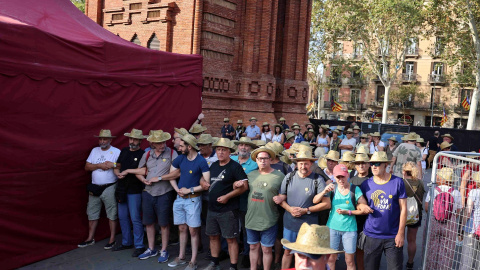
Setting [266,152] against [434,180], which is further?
[266,152]

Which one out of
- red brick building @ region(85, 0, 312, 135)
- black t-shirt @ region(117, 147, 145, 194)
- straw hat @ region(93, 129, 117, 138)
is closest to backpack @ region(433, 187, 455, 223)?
black t-shirt @ region(117, 147, 145, 194)

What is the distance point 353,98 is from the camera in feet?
200

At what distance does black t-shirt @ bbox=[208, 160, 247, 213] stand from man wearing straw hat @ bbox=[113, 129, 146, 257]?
1.54 meters

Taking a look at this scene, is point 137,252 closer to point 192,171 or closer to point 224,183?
point 192,171

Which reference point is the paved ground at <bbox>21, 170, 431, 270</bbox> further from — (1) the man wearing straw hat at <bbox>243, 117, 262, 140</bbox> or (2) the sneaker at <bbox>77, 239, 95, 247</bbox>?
(1) the man wearing straw hat at <bbox>243, 117, 262, 140</bbox>

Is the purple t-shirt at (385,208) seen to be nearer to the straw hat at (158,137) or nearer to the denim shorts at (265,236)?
the denim shorts at (265,236)

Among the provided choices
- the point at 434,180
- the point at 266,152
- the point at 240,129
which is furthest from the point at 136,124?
the point at 240,129

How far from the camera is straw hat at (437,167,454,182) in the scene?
5.78 metres

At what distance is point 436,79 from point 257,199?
54487mm

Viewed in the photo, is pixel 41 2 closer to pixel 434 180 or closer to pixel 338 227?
pixel 338 227

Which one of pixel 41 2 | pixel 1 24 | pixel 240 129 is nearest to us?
pixel 1 24

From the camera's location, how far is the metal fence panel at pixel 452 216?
216 inches

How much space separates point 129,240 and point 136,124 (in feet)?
7.57

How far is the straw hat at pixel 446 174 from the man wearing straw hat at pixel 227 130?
9178mm
